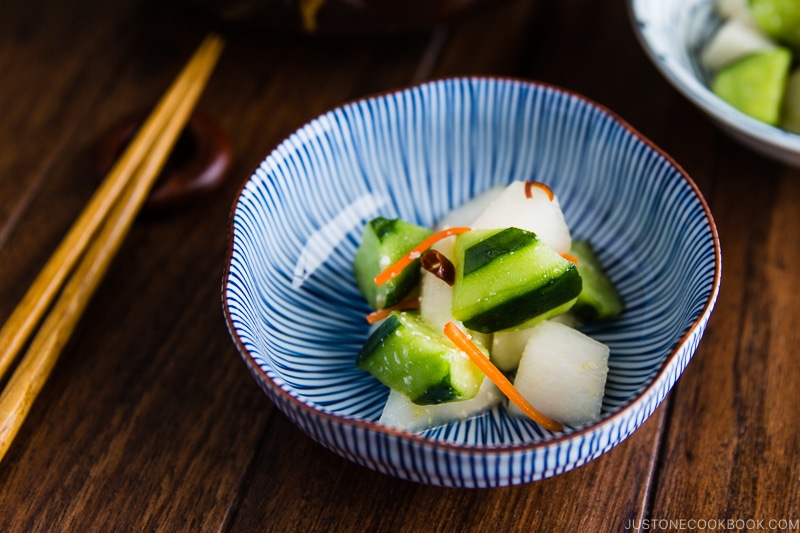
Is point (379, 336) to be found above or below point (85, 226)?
below

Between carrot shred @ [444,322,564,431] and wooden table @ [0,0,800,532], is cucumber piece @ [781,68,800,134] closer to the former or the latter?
wooden table @ [0,0,800,532]

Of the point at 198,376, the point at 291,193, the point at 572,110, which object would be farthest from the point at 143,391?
the point at 572,110

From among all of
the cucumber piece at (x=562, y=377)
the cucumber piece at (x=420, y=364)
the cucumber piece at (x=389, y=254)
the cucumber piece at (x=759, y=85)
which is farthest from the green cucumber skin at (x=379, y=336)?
the cucumber piece at (x=759, y=85)

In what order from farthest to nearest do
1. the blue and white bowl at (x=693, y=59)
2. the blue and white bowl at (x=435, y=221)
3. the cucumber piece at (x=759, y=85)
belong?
1. the cucumber piece at (x=759, y=85)
2. the blue and white bowl at (x=693, y=59)
3. the blue and white bowl at (x=435, y=221)

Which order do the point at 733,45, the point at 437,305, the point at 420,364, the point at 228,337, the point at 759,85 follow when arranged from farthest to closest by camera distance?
the point at 733,45
the point at 759,85
the point at 228,337
the point at 437,305
the point at 420,364

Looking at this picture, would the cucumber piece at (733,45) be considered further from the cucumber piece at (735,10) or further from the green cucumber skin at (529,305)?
the green cucumber skin at (529,305)

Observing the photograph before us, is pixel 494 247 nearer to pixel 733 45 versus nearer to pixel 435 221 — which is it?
pixel 435 221

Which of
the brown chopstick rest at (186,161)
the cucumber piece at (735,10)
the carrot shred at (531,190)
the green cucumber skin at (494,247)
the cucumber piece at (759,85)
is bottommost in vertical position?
the cucumber piece at (759,85)

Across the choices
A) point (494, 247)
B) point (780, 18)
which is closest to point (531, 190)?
point (494, 247)
